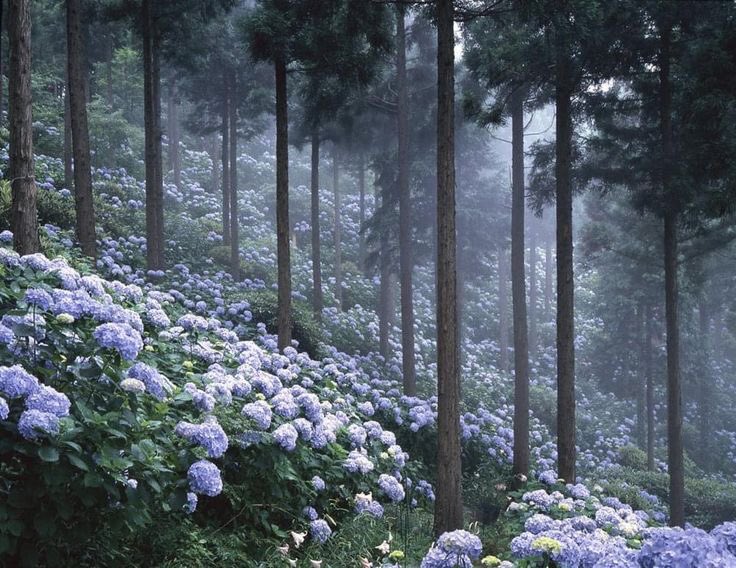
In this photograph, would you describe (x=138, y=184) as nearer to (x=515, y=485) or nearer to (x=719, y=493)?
(x=515, y=485)

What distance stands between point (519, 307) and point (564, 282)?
124 inches

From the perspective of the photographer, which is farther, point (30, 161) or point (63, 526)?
point (30, 161)

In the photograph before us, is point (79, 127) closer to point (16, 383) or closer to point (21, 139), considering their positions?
point (21, 139)

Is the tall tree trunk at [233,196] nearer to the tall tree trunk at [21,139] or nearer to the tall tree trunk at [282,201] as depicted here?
the tall tree trunk at [282,201]

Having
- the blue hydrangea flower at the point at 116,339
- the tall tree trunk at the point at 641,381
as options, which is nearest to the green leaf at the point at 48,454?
the blue hydrangea flower at the point at 116,339

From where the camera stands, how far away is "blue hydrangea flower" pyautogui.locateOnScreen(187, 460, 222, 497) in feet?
15.8

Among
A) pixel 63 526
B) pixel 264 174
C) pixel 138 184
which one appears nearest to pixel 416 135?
pixel 138 184

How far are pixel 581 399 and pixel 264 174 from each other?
2153cm

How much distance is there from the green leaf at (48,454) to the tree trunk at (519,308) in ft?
35.2

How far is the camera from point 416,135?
19.5 metres

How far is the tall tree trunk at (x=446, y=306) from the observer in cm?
809

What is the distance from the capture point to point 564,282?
11.1m

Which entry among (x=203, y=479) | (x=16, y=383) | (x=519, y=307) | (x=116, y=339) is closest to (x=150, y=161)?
(x=519, y=307)

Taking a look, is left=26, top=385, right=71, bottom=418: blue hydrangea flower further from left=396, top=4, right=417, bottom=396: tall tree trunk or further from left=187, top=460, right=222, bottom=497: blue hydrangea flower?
left=396, top=4, right=417, bottom=396: tall tree trunk
